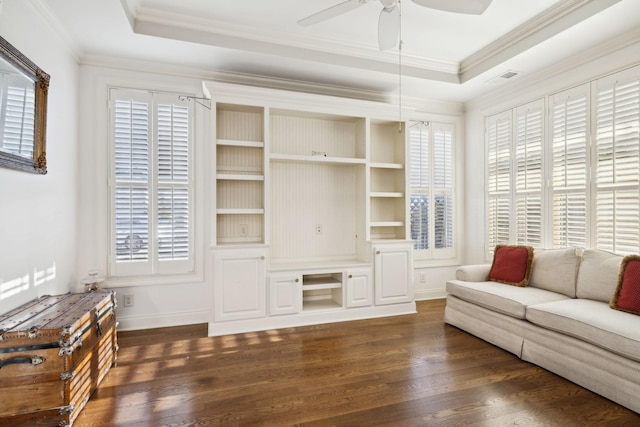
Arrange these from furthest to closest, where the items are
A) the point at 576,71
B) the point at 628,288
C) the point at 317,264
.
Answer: the point at 317,264 < the point at 576,71 < the point at 628,288

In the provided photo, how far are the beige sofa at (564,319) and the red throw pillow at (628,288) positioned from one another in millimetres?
61

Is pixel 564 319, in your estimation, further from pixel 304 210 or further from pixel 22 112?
pixel 22 112

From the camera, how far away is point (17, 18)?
2.28 meters

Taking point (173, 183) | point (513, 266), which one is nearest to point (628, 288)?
point (513, 266)

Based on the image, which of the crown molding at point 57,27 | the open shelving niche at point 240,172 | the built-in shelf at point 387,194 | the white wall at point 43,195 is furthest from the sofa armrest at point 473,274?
the crown molding at point 57,27

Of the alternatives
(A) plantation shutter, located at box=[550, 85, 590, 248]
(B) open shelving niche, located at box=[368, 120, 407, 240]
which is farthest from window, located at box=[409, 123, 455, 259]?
(A) plantation shutter, located at box=[550, 85, 590, 248]

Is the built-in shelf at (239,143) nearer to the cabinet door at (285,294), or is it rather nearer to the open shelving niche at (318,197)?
the open shelving niche at (318,197)

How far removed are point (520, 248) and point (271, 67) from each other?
3409mm

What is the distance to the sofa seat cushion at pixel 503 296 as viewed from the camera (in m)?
2.86

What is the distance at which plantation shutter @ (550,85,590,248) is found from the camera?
329 cm

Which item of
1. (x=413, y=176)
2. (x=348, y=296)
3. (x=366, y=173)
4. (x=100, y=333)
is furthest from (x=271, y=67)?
(x=100, y=333)

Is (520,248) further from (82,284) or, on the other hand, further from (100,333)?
A: (82,284)

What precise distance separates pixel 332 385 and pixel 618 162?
3.26 metres

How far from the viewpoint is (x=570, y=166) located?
11.2ft
